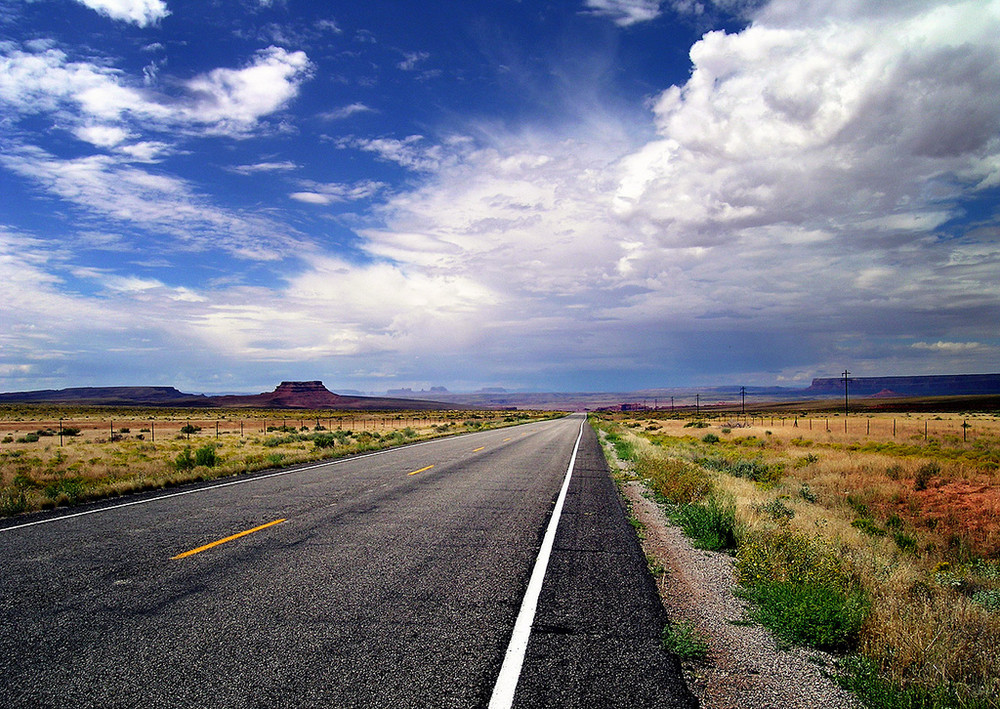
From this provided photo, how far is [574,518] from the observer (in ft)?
32.1

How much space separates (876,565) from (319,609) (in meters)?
6.35

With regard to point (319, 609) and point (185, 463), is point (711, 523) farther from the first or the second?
point (185, 463)

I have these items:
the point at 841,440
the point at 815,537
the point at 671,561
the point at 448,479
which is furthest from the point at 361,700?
the point at 841,440

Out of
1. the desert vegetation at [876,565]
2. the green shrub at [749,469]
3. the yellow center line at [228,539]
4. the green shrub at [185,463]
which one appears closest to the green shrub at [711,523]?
the desert vegetation at [876,565]

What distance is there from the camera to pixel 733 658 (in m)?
4.38

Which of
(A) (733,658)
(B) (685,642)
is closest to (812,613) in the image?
(A) (733,658)

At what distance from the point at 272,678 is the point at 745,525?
7247mm

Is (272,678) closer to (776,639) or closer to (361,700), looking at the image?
(361,700)

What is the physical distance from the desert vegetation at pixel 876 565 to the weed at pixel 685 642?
804 mm

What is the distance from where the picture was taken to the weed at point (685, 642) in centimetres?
436

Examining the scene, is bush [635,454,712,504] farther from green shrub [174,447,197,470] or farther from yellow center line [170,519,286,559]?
green shrub [174,447,197,470]

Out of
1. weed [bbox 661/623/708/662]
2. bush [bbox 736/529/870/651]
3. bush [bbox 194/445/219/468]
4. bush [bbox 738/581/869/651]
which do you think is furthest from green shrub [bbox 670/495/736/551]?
bush [bbox 194/445/219/468]

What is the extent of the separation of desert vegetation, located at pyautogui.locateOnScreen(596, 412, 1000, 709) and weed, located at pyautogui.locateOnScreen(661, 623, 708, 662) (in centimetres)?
80

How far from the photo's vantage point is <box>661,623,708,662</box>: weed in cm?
436
